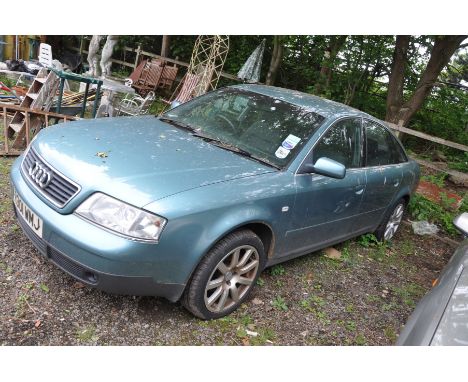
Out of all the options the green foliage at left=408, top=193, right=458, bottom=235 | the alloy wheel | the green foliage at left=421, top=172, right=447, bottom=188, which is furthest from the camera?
the green foliage at left=421, top=172, right=447, bottom=188

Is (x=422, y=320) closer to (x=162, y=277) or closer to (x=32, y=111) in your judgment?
(x=162, y=277)

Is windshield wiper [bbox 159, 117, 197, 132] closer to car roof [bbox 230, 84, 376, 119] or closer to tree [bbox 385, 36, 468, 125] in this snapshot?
car roof [bbox 230, 84, 376, 119]

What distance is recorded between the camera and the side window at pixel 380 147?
4176mm

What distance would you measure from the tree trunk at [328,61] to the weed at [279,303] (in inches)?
272

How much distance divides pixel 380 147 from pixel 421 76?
4.57 metres

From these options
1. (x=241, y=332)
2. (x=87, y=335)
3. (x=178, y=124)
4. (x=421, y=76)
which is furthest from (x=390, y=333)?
(x=421, y=76)

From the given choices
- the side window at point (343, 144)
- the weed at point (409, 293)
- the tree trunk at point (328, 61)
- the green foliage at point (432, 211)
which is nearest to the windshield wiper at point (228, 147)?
the side window at point (343, 144)

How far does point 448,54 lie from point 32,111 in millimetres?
6764

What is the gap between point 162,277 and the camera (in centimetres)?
252

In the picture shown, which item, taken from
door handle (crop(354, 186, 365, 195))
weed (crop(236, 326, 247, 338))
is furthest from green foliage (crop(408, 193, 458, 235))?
weed (crop(236, 326, 247, 338))

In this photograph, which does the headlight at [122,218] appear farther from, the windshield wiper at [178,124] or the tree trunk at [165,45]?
the tree trunk at [165,45]

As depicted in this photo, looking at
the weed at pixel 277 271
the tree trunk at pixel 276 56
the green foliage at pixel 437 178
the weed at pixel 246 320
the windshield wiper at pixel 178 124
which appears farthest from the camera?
the tree trunk at pixel 276 56

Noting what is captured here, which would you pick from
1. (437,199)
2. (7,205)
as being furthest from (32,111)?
(437,199)

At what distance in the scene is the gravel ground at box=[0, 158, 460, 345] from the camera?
2.66 metres
